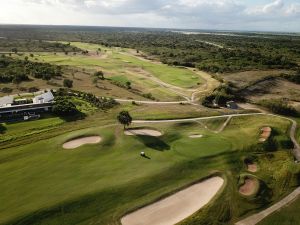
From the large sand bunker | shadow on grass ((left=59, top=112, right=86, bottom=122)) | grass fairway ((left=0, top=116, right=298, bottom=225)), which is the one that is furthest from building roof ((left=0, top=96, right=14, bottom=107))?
the large sand bunker

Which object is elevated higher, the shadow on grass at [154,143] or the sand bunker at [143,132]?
the sand bunker at [143,132]

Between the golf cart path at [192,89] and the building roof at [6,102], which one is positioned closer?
the building roof at [6,102]

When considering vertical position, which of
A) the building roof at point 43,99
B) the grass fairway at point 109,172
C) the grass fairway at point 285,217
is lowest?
the grass fairway at point 285,217

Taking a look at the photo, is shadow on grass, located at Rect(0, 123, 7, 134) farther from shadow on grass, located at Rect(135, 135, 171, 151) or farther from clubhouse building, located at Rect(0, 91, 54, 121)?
shadow on grass, located at Rect(135, 135, 171, 151)

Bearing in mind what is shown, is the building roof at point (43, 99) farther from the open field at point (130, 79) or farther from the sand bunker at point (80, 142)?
the sand bunker at point (80, 142)

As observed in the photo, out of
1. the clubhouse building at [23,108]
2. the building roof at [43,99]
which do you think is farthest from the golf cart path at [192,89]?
the clubhouse building at [23,108]

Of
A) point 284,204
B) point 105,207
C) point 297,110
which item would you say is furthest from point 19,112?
point 297,110
